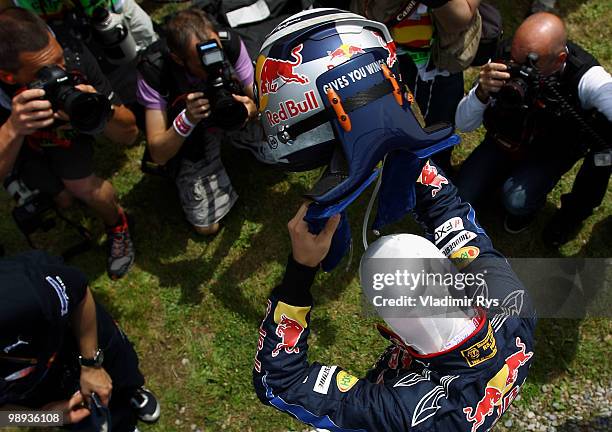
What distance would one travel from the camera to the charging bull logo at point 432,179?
2.75 metres

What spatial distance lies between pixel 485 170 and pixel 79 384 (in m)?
3.37

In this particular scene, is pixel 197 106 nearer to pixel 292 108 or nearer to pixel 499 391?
pixel 292 108

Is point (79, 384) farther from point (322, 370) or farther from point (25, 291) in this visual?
point (322, 370)

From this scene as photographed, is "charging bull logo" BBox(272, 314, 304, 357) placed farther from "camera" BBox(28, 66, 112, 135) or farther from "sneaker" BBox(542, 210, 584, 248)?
"sneaker" BBox(542, 210, 584, 248)

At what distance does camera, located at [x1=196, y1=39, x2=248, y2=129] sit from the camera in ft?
12.3

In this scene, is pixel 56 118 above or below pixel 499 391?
above

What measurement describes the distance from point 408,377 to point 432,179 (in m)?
0.93

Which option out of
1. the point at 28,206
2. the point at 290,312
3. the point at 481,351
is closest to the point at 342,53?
the point at 290,312

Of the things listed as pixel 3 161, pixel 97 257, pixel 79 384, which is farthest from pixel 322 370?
pixel 97 257

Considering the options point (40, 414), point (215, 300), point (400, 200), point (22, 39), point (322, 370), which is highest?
point (22, 39)

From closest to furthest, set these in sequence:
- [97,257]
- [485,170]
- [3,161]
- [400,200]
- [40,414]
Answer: [400,200], [40,414], [3,161], [485,170], [97,257]

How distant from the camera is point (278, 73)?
220 centimetres

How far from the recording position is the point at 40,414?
3.43 m

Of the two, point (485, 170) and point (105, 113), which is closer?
point (105, 113)
